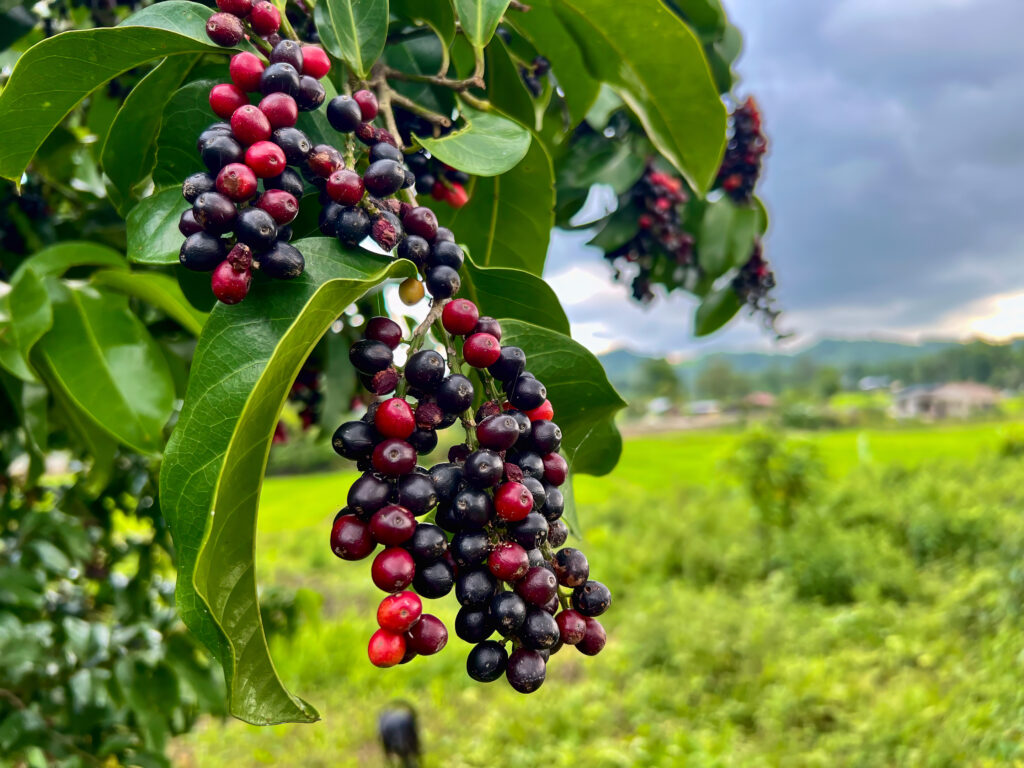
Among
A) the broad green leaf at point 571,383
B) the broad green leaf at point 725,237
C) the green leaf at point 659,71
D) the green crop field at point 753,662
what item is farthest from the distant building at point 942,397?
the broad green leaf at point 571,383

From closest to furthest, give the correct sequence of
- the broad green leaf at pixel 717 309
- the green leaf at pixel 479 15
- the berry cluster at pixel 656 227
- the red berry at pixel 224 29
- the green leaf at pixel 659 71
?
1. the red berry at pixel 224 29
2. the green leaf at pixel 479 15
3. the green leaf at pixel 659 71
4. the berry cluster at pixel 656 227
5. the broad green leaf at pixel 717 309

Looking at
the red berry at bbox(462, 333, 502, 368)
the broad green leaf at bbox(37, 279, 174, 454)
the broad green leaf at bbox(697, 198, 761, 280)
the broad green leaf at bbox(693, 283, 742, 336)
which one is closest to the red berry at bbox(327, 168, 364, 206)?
the red berry at bbox(462, 333, 502, 368)

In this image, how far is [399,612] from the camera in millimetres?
530

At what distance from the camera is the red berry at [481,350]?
562 millimetres

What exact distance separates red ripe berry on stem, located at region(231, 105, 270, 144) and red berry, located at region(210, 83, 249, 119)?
0.07 feet

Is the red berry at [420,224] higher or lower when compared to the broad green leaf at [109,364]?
higher

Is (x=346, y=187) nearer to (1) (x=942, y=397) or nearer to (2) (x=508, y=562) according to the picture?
(2) (x=508, y=562)

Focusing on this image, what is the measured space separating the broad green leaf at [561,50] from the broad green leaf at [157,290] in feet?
1.78

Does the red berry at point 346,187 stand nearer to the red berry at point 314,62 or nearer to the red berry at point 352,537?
the red berry at point 314,62

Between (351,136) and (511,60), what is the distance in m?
0.38

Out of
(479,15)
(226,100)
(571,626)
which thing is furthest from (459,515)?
(479,15)

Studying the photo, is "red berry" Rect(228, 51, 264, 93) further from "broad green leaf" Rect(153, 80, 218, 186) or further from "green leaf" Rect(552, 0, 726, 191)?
"green leaf" Rect(552, 0, 726, 191)

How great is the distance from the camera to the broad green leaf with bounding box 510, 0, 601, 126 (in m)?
0.92

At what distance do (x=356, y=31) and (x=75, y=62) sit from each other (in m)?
0.22
